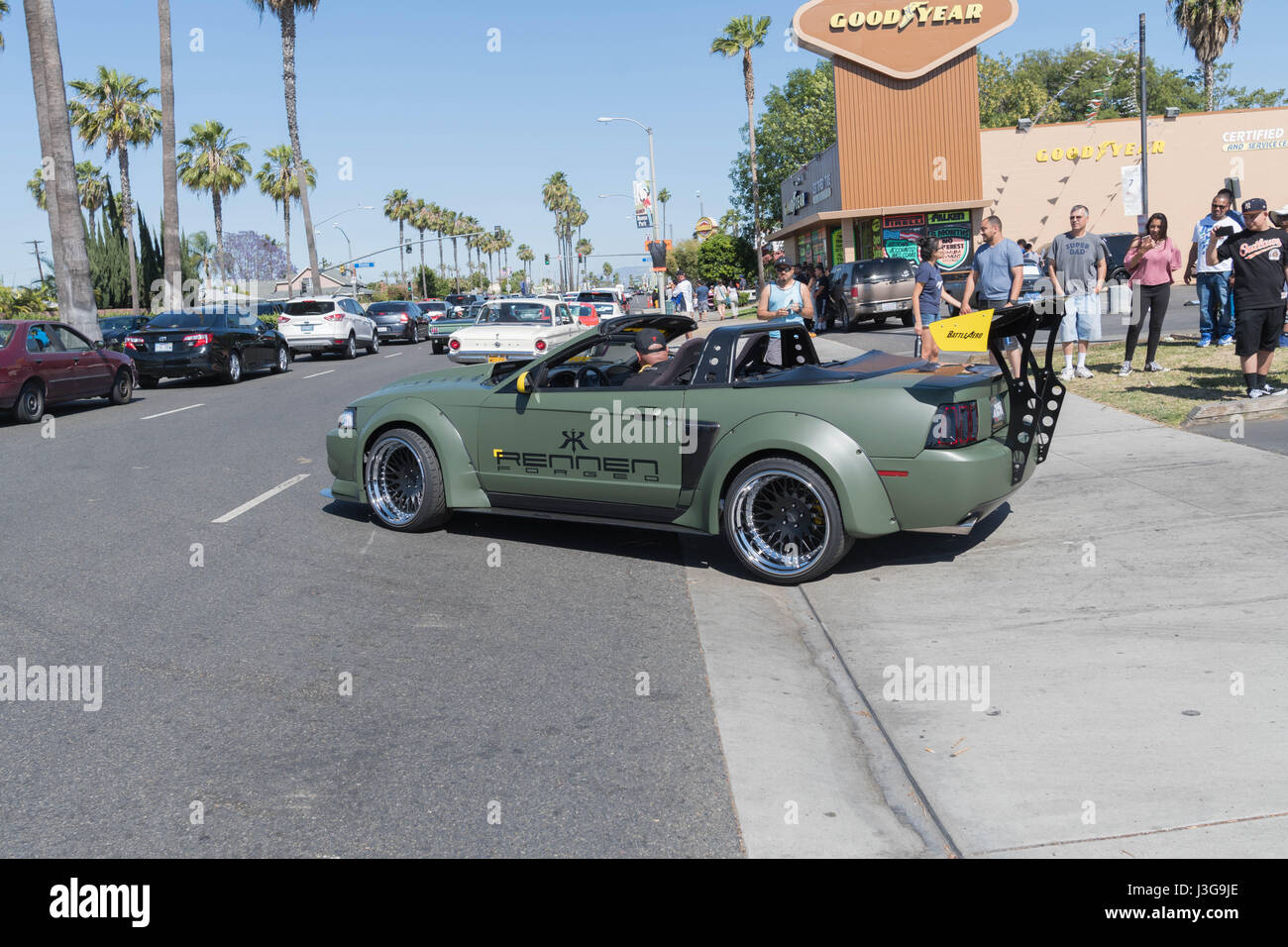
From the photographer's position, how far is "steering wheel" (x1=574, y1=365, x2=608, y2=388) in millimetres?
7560

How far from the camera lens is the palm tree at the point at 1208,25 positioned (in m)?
53.2

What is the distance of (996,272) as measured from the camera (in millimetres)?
11125

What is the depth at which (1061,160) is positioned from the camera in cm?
4156

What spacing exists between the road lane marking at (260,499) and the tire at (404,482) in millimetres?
1348

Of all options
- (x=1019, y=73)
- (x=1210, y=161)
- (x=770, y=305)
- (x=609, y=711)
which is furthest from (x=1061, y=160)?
(x=1019, y=73)

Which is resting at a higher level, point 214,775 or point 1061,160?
point 1061,160

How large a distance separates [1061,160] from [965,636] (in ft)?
134

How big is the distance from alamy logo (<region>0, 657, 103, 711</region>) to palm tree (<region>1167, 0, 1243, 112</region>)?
5877 centimetres

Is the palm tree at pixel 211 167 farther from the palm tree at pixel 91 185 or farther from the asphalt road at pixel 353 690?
the asphalt road at pixel 353 690

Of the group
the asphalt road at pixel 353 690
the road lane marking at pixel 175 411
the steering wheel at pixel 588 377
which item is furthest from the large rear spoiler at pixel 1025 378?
the road lane marking at pixel 175 411

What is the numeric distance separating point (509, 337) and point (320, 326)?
9244mm

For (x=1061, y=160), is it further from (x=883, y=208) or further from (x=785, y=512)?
(x=785, y=512)
